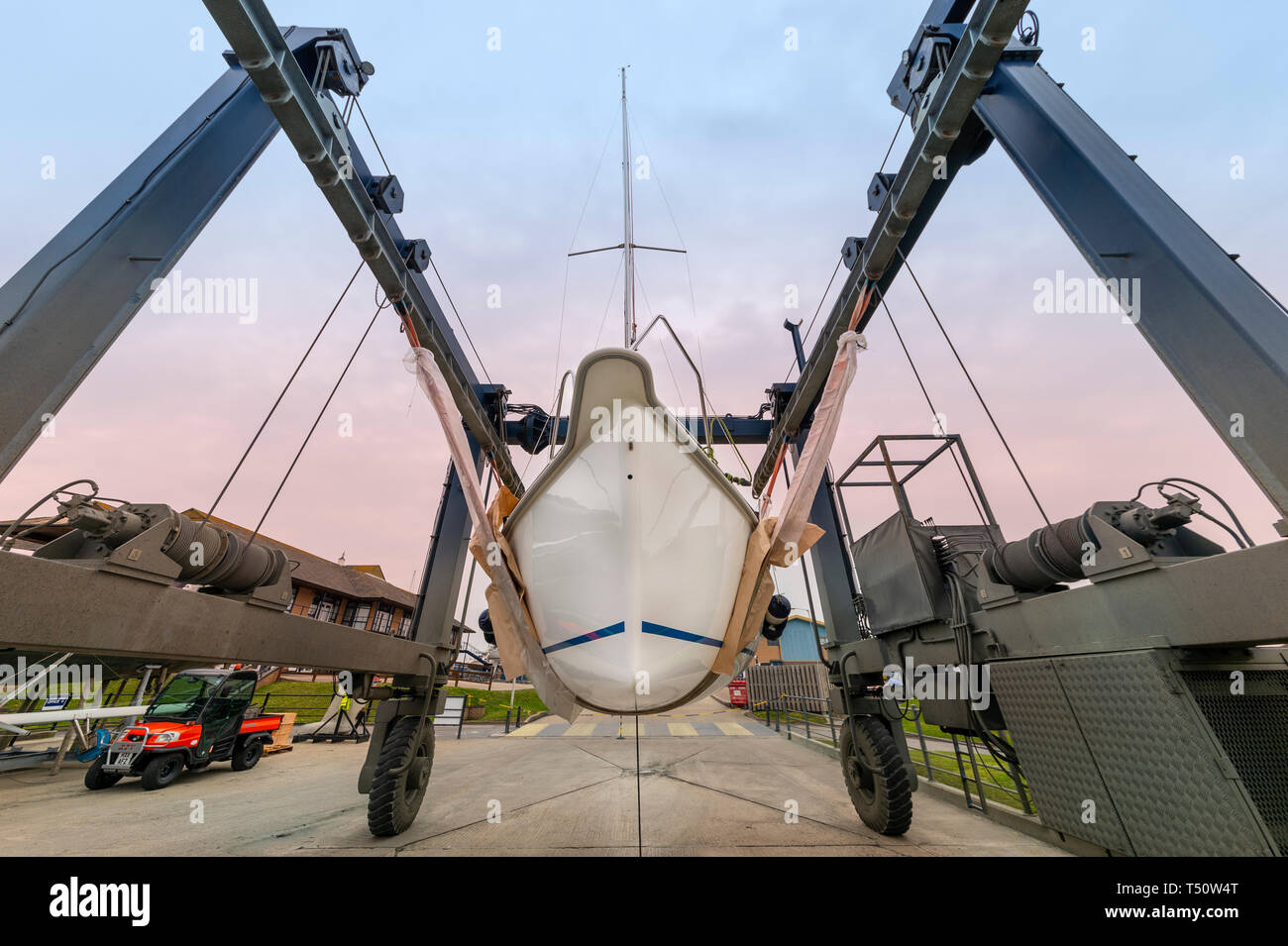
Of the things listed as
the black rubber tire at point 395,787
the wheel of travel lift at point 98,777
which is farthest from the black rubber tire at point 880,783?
the wheel of travel lift at point 98,777

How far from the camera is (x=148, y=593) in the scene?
6.52ft

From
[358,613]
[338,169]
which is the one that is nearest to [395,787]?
[338,169]

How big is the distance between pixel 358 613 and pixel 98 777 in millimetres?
19605

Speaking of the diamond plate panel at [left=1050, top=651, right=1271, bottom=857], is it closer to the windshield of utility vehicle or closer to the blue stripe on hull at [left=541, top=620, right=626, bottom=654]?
the blue stripe on hull at [left=541, top=620, right=626, bottom=654]

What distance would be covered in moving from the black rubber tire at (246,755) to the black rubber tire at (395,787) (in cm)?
618

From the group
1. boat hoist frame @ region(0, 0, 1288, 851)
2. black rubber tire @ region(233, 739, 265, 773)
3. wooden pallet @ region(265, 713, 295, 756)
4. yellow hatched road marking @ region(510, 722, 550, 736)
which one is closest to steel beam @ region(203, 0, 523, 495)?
boat hoist frame @ region(0, 0, 1288, 851)

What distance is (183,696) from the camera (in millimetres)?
7461

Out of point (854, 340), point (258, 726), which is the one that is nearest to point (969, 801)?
point (854, 340)

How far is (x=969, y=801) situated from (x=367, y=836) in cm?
576

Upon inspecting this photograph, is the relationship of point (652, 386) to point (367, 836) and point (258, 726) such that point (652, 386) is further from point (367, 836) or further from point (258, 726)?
point (258, 726)

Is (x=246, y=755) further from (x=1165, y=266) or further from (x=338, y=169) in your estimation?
(x=1165, y=266)

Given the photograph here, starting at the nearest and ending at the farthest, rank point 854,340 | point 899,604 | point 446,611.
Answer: point 854,340 < point 899,604 < point 446,611
